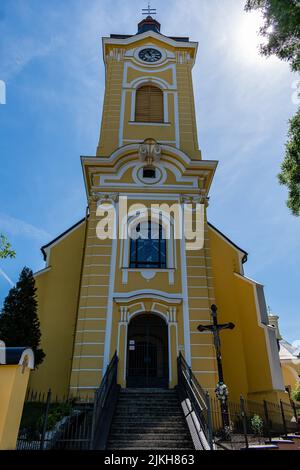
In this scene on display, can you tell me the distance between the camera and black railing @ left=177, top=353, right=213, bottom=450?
319 inches

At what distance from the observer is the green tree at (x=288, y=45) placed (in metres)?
8.48

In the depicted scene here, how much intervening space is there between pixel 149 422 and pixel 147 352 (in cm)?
441

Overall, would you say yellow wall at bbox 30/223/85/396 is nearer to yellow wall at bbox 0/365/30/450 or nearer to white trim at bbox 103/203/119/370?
white trim at bbox 103/203/119/370

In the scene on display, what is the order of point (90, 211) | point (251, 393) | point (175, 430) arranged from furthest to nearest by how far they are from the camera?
1. point (90, 211)
2. point (251, 393)
3. point (175, 430)

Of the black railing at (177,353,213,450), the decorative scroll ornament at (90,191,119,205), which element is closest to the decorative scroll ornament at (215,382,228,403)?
the black railing at (177,353,213,450)

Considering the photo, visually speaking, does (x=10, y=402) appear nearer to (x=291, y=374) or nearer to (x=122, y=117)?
(x=122, y=117)

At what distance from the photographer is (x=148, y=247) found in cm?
1595

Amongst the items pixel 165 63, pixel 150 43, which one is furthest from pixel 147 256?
pixel 150 43

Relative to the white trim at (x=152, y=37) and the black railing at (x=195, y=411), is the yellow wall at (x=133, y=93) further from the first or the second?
the black railing at (x=195, y=411)

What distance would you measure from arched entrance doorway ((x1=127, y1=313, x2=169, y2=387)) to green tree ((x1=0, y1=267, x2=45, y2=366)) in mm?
3373

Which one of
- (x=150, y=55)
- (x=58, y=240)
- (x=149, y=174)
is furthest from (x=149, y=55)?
(x=58, y=240)
